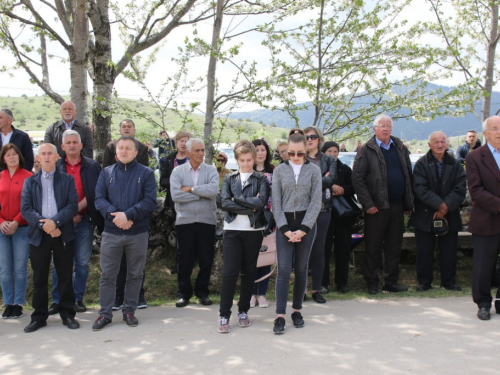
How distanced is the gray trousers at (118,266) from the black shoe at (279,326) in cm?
163

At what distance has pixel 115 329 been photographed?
5516 mm

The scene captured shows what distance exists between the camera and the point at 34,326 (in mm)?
5504

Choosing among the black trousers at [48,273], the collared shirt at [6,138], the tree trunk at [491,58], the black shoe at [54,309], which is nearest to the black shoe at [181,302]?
the black trousers at [48,273]

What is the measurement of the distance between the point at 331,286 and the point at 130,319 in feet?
9.49

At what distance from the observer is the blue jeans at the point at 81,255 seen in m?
6.25

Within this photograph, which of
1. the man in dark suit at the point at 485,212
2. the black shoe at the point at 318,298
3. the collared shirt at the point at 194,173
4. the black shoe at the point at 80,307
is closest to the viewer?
the man in dark suit at the point at 485,212

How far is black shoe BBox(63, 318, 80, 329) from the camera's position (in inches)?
219

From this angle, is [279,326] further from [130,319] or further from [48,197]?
[48,197]

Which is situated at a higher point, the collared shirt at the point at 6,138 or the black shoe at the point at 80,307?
the collared shirt at the point at 6,138

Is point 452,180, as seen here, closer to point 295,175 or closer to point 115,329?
point 295,175

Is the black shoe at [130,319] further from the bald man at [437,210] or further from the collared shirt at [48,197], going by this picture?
the bald man at [437,210]

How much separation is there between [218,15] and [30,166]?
3.89m

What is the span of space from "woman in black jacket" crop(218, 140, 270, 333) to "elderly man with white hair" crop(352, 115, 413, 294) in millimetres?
1764

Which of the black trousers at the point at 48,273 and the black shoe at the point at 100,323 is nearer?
the black shoe at the point at 100,323
